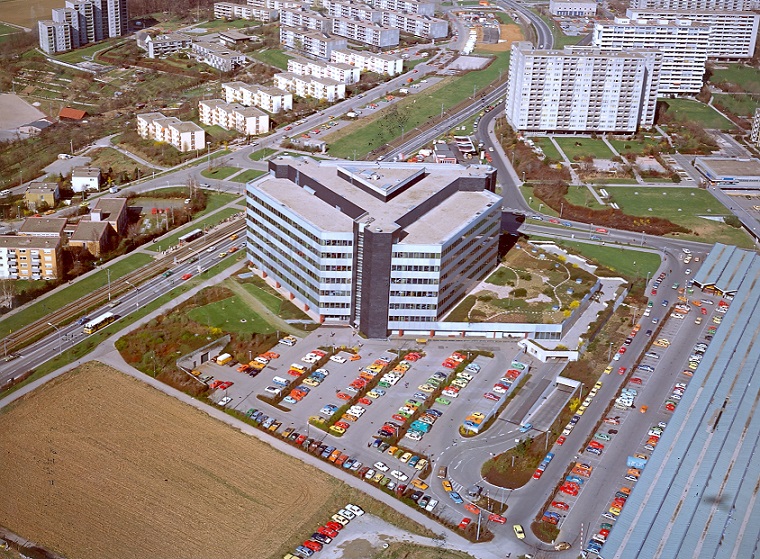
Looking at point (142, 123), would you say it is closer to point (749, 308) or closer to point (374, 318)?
point (374, 318)

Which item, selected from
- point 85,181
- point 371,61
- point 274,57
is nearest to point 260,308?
point 85,181

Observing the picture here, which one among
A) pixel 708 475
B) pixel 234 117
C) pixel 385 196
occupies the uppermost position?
pixel 385 196

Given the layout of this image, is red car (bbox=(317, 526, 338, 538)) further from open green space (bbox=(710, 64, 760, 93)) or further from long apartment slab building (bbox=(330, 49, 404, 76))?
open green space (bbox=(710, 64, 760, 93))

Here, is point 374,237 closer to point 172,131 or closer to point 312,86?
point 172,131

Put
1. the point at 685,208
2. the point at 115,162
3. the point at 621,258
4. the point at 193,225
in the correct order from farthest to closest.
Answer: the point at 115,162 → the point at 685,208 → the point at 193,225 → the point at 621,258

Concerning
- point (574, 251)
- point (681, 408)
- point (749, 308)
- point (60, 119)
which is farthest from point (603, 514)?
point (60, 119)

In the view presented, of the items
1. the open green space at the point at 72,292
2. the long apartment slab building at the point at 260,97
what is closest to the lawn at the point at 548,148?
the long apartment slab building at the point at 260,97

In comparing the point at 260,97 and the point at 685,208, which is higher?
the point at 260,97
